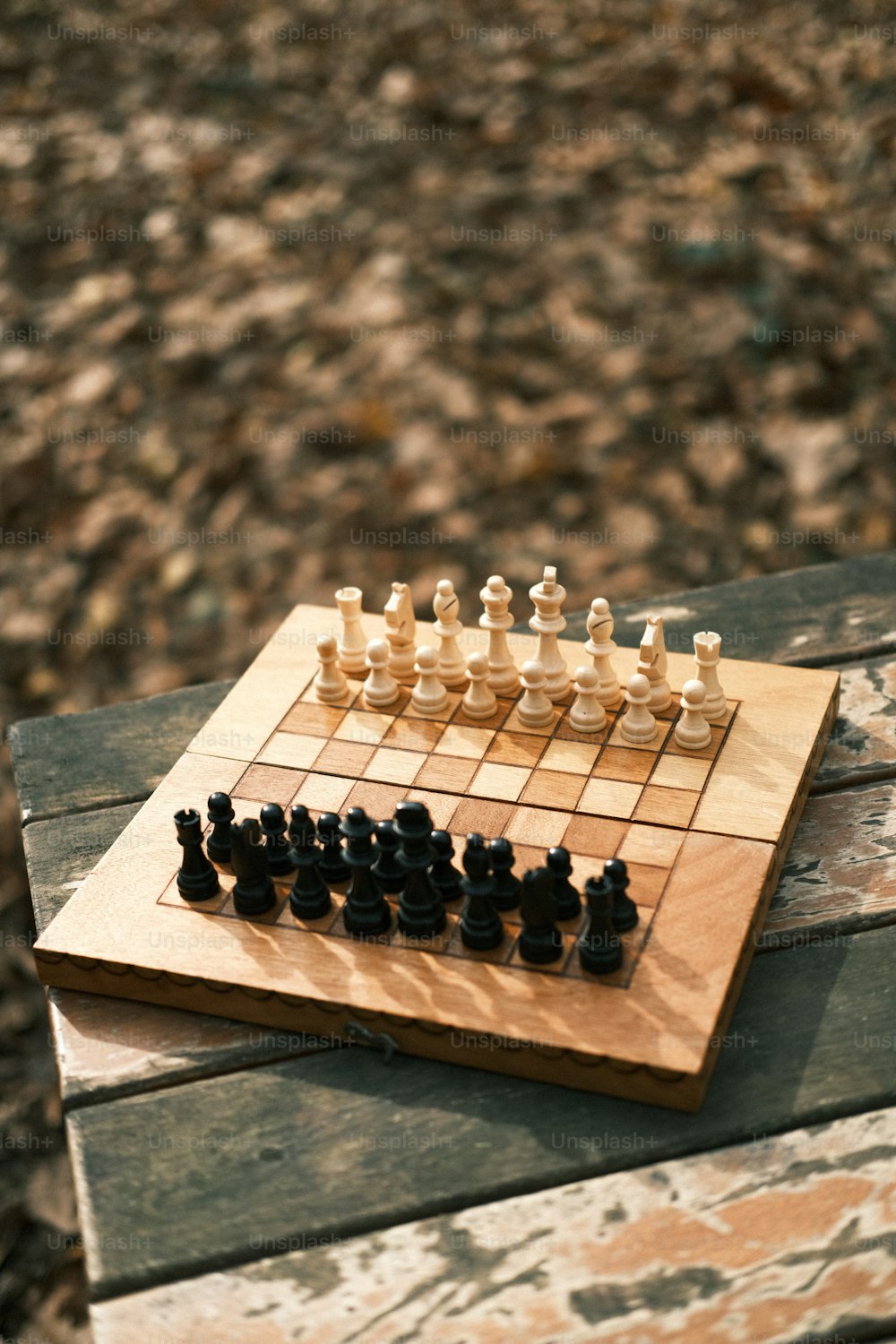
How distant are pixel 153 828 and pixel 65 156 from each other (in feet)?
12.1

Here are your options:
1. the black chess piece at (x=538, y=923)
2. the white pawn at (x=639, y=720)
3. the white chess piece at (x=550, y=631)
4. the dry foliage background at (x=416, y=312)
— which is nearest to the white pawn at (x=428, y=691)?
the white chess piece at (x=550, y=631)

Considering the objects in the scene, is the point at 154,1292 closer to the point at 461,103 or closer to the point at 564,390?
the point at 564,390

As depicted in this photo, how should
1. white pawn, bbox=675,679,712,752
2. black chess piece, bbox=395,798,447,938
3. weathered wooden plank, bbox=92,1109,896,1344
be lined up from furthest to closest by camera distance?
white pawn, bbox=675,679,712,752, black chess piece, bbox=395,798,447,938, weathered wooden plank, bbox=92,1109,896,1344

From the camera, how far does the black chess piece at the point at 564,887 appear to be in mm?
1626

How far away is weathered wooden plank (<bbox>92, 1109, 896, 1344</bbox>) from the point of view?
1.33 m

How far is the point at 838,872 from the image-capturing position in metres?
1.83

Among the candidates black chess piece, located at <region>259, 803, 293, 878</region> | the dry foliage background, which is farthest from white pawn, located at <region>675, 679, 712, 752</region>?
the dry foliage background

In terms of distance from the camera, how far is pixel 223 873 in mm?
1789

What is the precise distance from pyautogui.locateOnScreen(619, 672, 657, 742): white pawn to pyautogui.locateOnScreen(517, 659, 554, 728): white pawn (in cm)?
11

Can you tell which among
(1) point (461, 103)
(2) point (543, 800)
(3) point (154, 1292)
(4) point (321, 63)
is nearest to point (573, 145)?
(1) point (461, 103)

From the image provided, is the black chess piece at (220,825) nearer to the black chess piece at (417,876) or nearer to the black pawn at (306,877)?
the black pawn at (306,877)

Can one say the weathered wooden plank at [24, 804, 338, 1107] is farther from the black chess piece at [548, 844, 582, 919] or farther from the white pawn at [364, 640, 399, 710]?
the white pawn at [364, 640, 399, 710]

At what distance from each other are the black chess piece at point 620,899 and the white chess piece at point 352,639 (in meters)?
0.62

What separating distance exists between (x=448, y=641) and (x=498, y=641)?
0.25 ft
